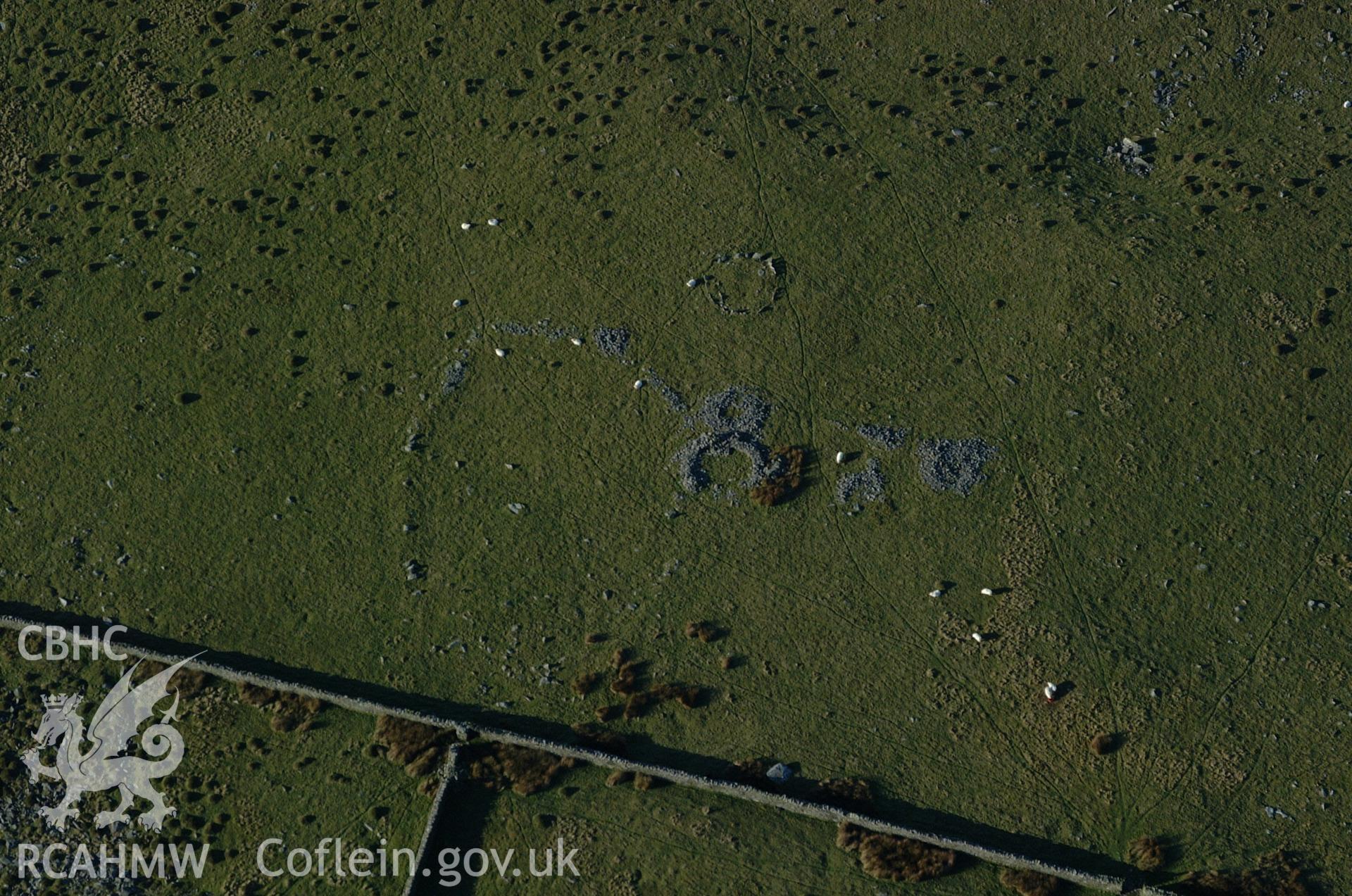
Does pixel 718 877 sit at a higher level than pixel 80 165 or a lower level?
lower

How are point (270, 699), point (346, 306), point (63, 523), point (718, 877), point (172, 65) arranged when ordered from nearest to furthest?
1. point (718, 877)
2. point (270, 699)
3. point (63, 523)
4. point (346, 306)
5. point (172, 65)

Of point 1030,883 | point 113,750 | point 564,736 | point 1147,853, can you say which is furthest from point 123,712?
point 1147,853

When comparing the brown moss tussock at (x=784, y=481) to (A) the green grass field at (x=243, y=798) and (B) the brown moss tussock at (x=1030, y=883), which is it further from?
(A) the green grass field at (x=243, y=798)

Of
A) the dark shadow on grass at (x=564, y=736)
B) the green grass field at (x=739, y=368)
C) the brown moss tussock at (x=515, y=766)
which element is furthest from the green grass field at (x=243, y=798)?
the green grass field at (x=739, y=368)

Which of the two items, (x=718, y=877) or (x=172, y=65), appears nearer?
(x=718, y=877)

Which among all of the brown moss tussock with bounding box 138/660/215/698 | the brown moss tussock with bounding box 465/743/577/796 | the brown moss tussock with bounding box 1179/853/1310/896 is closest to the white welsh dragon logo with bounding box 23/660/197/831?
the brown moss tussock with bounding box 138/660/215/698

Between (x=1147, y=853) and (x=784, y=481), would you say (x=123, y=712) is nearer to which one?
(x=784, y=481)

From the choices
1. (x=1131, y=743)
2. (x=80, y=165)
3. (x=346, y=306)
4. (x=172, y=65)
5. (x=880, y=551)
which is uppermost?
(x=172, y=65)

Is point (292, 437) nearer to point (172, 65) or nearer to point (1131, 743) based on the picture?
point (172, 65)

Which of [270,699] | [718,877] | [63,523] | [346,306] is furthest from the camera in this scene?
[346,306]

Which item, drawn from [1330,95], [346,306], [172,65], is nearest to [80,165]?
[172,65]
